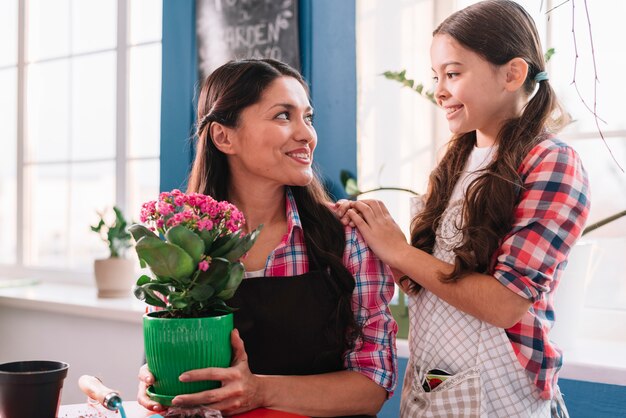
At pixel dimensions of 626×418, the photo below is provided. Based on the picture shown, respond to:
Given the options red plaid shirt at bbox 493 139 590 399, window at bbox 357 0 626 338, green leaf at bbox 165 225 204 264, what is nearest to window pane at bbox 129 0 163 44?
window at bbox 357 0 626 338

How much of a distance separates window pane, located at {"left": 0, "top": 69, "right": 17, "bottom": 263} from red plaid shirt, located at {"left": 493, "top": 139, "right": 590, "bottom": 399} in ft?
11.3

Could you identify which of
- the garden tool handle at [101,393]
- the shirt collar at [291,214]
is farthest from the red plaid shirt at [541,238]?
the garden tool handle at [101,393]

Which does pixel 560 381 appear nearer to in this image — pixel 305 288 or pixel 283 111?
pixel 305 288

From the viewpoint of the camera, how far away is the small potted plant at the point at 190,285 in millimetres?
1083

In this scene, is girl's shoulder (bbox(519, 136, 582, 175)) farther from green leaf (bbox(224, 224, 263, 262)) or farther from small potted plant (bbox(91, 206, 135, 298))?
small potted plant (bbox(91, 206, 135, 298))

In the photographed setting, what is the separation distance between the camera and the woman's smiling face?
160cm

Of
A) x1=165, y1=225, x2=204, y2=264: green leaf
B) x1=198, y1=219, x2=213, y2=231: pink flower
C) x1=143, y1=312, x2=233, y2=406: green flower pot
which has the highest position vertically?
x1=198, y1=219, x2=213, y2=231: pink flower

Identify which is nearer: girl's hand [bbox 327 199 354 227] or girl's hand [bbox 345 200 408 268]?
girl's hand [bbox 345 200 408 268]

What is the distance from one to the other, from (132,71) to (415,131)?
1662mm

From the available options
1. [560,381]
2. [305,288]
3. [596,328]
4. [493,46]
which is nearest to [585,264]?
[560,381]

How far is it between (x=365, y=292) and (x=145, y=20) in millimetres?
2525

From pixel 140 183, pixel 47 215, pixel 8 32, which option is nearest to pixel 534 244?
pixel 140 183

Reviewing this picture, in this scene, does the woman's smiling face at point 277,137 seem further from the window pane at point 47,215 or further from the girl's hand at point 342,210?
the window pane at point 47,215

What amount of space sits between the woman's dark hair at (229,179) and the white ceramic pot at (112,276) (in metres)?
1.62
